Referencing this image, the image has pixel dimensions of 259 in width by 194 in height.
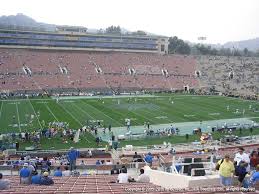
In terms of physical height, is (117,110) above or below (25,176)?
below

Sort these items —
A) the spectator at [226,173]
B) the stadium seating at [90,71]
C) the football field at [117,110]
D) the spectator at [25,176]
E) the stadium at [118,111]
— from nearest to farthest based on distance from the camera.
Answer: the spectator at [226,173], the spectator at [25,176], the stadium at [118,111], the football field at [117,110], the stadium seating at [90,71]

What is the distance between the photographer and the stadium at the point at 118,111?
12086mm

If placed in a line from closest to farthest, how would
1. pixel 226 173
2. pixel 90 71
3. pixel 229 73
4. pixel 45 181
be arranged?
pixel 226 173 < pixel 45 181 < pixel 90 71 < pixel 229 73

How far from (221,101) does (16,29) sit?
3741cm

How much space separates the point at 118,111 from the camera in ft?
129

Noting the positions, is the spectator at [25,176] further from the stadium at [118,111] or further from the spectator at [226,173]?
the spectator at [226,173]

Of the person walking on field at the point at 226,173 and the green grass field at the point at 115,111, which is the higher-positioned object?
the person walking on field at the point at 226,173

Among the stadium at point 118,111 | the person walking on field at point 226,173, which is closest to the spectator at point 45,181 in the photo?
the stadium at point 118,111

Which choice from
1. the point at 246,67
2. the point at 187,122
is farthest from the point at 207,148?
the point at 246,67

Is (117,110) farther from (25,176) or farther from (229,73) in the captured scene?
(229,73)

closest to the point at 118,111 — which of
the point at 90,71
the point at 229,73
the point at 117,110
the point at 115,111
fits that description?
the point at 115,111

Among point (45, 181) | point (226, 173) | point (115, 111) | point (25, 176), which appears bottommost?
point (115, 111)

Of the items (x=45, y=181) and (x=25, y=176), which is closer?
(x=45, y=181)

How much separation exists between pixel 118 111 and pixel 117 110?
0.58 meters
